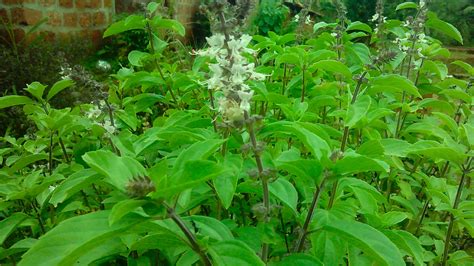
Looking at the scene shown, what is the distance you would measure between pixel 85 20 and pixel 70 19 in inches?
7.7

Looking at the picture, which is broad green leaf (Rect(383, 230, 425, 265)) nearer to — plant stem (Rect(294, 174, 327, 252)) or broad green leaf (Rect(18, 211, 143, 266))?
plant stem (Rect(294, 174, 327, 252))

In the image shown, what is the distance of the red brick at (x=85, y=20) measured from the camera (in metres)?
5.46

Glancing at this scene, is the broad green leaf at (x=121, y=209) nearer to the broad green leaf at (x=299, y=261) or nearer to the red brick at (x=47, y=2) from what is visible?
the broad green leaf at (x=299, y=261)

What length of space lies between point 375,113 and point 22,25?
444cm

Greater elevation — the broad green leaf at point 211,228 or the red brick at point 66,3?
the broad green leaf at point 211,228

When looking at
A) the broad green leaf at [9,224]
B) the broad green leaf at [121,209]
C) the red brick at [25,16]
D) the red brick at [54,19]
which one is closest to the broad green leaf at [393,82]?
the broad green leaf at [121,209]

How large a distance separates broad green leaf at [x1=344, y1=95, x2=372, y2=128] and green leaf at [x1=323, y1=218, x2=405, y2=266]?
1.08 feet

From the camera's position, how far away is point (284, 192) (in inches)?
45.1

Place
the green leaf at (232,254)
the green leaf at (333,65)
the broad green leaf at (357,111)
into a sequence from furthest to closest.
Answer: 1. the green leaf at (333,65)
2. the broad green leaf at (357,111)
3. the green leaf at (232,254)

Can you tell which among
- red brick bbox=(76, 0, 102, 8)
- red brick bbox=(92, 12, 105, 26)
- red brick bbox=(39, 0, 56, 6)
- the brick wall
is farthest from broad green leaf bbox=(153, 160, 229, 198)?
red brick bbox=(92, 12, 105, 26)

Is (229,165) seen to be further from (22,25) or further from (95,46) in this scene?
(95,46)

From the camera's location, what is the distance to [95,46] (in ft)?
18.6

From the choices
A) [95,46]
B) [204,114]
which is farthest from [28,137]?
[95,46]

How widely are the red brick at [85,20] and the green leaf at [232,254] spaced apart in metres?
5.08
